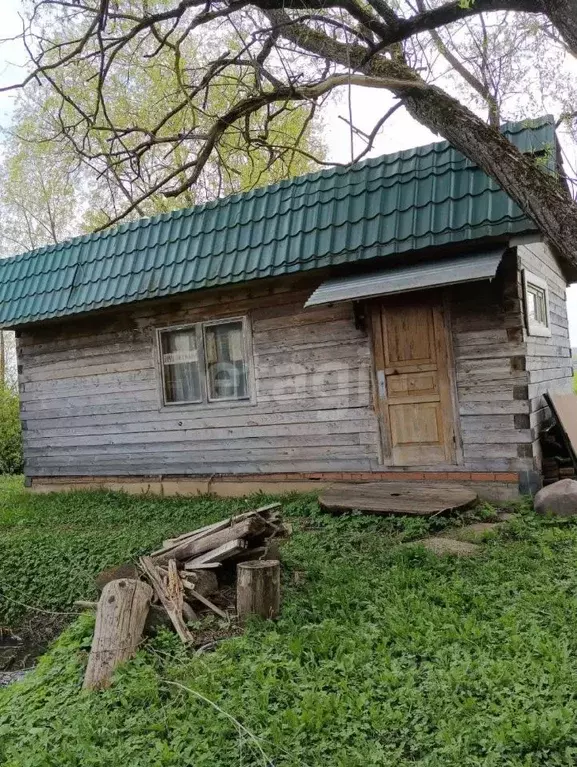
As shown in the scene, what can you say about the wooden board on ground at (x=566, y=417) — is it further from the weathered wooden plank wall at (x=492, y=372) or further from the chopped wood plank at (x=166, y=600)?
the chopped wood plank at (x=166, y=600)

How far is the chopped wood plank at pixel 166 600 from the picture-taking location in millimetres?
3736

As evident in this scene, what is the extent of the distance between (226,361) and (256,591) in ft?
16.6

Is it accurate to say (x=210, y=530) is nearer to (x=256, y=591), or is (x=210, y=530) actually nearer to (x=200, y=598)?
(x=200, y=598)

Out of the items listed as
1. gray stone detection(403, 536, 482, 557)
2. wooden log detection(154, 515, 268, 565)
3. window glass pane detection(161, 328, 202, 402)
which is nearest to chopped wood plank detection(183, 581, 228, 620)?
wooden log detection(154, 515, 268, 565)

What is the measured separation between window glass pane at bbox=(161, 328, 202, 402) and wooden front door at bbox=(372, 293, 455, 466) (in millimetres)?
2909

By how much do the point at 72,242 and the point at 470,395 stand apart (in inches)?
273

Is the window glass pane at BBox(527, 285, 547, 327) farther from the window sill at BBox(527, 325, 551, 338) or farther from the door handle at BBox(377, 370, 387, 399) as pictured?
the door handle at BBox(377, 370, 387, 399)

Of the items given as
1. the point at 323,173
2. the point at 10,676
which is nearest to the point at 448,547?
the point at 10,676

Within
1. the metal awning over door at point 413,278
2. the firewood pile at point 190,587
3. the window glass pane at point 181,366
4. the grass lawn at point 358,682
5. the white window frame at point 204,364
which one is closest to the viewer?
the grass lawn at point 358,682

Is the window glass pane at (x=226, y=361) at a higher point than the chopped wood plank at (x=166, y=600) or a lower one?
higher

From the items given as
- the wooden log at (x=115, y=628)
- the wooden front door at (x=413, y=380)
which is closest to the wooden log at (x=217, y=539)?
the wooden log at (x=115, y=628)

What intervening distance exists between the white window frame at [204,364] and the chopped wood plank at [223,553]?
156 inches

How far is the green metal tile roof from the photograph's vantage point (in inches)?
248

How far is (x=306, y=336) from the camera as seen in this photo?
7793 mm
